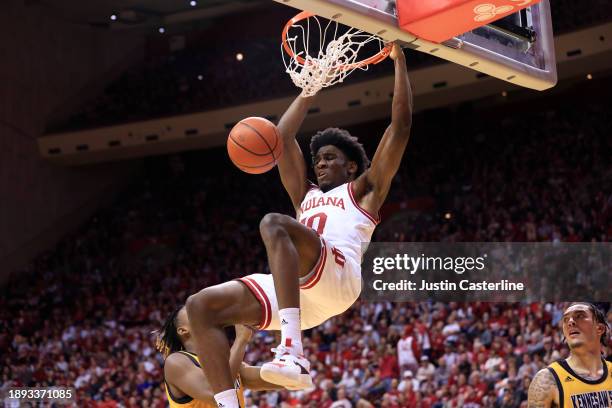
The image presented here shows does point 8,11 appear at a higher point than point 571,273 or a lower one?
higher

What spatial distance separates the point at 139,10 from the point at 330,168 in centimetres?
1801

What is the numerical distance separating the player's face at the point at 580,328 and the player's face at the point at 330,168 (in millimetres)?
1408

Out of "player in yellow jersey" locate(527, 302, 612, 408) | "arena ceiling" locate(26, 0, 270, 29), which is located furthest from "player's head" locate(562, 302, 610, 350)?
"arena ceiling" locate(26, 0, 270, 29)

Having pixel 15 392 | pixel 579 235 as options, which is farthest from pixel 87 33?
pixel 579 235

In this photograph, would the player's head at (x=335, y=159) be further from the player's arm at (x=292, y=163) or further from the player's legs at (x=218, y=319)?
the player's legs at (x=218, y=319)

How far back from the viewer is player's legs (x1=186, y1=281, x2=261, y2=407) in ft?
12.6

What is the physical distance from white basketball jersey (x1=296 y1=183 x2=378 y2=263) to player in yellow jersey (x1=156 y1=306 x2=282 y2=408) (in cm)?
71

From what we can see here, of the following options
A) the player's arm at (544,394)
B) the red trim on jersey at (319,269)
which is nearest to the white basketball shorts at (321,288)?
the red trim on jersey at (319,269)

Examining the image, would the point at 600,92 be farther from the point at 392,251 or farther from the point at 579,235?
the point at 392,251

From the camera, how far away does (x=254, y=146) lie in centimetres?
418

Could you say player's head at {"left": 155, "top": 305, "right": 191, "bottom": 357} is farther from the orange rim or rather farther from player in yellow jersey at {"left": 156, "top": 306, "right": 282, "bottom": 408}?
the orange rim

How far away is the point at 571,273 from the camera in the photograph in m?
11.7

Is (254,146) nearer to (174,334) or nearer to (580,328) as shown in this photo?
(174,334)

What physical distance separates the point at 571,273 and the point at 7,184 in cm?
1399
